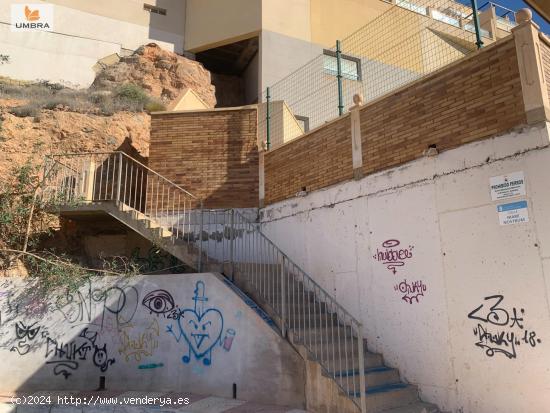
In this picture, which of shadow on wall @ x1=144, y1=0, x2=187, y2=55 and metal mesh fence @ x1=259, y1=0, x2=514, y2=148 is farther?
shadow on wall @ x1=144, y1=0, x2=187, y2=55

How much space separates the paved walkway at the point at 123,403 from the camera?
6.31m

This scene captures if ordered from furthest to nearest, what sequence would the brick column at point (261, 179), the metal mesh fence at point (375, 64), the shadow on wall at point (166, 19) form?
the shadow on wall at point (166, 19), the brick column at point (261, 179), the metal mesh fence at point (375, 64)

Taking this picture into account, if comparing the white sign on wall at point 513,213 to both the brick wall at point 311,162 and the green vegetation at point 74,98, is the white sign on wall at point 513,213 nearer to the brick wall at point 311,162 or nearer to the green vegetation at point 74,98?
the brick wall at point 311,162

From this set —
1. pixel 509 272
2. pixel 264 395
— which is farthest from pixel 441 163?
pixel 264 395

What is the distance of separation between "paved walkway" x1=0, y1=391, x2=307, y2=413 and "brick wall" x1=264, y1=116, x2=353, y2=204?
444 centimetres

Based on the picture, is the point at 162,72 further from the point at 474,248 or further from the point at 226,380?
the point at 474,248

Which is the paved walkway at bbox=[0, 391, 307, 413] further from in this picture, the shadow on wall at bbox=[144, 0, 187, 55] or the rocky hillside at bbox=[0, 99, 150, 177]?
the shadow on wall at bbox=[144, 0, 187, 55]

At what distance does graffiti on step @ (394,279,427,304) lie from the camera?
639cm

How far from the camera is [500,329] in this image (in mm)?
5391

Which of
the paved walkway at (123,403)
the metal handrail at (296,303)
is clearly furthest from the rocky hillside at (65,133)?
the paved walkway at (123,403)

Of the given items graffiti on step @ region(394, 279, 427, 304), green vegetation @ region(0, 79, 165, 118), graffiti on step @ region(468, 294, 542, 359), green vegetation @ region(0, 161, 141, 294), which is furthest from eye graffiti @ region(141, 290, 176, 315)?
green vegetation @ region(0, 79, 165, 118)

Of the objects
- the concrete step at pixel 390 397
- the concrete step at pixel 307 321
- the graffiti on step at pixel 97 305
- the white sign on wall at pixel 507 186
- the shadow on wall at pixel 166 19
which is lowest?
the concrete step at pixel 390 397

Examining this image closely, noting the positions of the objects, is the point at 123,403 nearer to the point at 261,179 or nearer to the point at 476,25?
the point at 261,179

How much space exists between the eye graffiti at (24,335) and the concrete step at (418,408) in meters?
6.27
